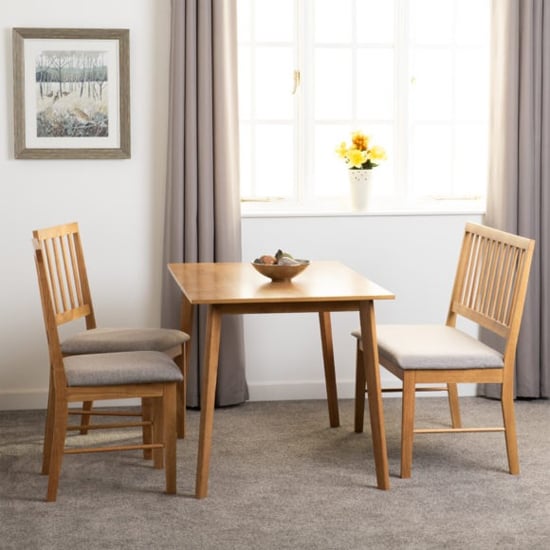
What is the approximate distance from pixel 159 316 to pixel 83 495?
1.45 meters

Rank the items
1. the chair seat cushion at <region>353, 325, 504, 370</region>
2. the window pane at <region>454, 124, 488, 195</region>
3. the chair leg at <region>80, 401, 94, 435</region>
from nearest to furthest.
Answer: the chair seat cushion at <region>353, 325, 504, 370</region> < the chair leg at <region>80, 401, 94, 435</region> < the window pane at <region>454, 124, 488, 195</region>

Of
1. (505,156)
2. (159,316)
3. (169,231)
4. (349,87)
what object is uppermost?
(349,87)

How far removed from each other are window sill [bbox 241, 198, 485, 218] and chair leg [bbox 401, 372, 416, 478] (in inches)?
54.6

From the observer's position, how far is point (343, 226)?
503 centimetres

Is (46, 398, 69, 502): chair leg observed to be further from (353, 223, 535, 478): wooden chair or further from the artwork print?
the artwork print

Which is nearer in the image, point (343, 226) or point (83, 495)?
point (83, 495)

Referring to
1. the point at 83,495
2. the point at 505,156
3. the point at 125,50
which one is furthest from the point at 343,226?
the point at 83,495

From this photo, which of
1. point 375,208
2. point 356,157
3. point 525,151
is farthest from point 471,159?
point 356,157

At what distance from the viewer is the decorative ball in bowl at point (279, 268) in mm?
3957

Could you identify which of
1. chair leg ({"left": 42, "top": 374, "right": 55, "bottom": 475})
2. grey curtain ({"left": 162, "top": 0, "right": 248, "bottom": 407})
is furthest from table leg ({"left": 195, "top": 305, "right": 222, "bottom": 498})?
grey curtain ({"left": 162, "top": 0, "right": 248, "bottom": 407})

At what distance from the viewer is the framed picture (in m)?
4.78

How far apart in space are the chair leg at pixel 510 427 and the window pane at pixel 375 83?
1782mm

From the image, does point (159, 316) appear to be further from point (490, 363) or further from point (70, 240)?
point (490, 363)

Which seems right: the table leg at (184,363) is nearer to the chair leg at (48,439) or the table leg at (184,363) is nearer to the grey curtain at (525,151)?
the chair leg at (48,439)
